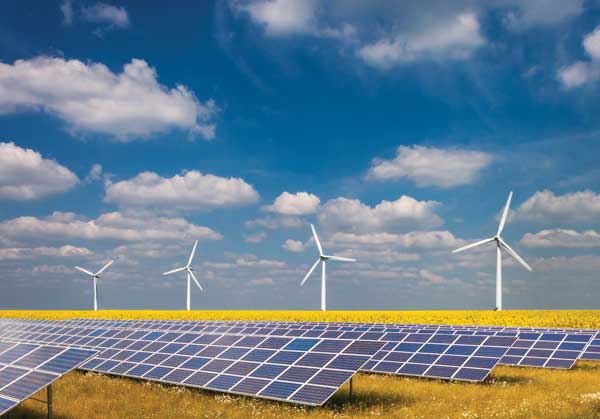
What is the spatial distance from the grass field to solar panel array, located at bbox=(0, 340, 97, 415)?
106 inches

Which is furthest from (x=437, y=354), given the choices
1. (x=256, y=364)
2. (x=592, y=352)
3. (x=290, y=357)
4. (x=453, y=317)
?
(x=453, y=317)

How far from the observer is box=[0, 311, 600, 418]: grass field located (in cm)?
1978

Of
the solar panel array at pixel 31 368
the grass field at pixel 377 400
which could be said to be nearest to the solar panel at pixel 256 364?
the grass field at pixel 377 400

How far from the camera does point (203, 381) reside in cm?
2209

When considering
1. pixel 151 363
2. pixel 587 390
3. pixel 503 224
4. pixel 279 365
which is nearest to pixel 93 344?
pixel 151 363

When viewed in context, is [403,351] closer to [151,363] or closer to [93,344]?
[151,363]

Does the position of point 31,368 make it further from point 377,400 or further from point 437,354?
point 437,354

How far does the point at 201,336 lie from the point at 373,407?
429 inches

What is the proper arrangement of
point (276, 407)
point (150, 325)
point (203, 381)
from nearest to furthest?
1. point (276, 407)
2. point (203, 381)
3. point (150, 325)

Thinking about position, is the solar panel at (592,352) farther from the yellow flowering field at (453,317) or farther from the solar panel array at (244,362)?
the yellow flowering field at (453,317)

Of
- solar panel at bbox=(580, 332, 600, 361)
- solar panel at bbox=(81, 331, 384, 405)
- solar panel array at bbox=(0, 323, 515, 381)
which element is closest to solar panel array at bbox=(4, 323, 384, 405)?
solar panel at bbox=(81, 331, 384, 405)

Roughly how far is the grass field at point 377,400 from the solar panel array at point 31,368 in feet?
8.81

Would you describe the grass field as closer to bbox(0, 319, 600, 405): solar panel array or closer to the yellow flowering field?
bbox(0, 319, 600, 405): solar panel array

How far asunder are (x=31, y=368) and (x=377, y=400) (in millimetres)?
12434
